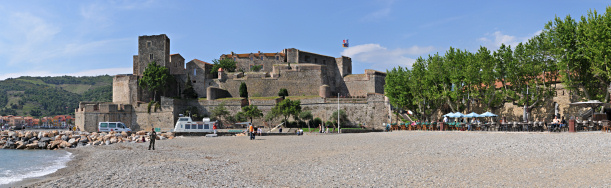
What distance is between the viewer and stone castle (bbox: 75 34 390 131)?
200ft

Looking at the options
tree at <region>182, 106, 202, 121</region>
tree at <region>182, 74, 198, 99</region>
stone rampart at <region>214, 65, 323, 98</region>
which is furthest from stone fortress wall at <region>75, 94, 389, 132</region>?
stone rampart at <region>214, 65, 323, 98</region>

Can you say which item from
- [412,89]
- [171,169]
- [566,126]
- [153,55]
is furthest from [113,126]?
[566,126]

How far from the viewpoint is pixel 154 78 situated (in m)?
64.4

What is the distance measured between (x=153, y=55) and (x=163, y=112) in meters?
9.59

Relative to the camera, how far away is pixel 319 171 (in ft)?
43.0

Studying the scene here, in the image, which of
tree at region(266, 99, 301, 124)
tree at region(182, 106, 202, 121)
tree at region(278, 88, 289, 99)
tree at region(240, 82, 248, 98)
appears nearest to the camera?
tree at region(266, 99, 301, 124)

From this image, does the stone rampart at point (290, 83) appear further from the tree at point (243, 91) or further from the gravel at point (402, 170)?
the gravel at point (402, 170)

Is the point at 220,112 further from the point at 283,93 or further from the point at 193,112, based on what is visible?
the point at 283,93

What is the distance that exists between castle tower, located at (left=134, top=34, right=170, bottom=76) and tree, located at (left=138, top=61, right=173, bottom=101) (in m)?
1.66

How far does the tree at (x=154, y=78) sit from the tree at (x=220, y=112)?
8687 millimetres

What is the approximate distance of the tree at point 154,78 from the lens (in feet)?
211

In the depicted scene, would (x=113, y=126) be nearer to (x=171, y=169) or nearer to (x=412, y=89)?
(x=412, y=89)

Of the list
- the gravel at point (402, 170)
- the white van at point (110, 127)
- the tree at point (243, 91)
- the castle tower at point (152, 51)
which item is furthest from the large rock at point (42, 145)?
the tree at point (243, 91)

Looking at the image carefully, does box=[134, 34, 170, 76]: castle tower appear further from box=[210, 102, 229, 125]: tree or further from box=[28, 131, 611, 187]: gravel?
box=[28, 131, 611, 187]: gravel
